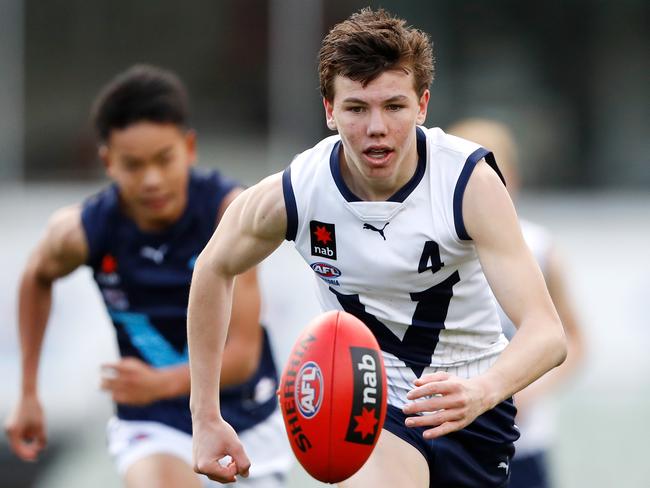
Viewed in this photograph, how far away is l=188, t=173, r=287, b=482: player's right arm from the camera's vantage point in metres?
4.33

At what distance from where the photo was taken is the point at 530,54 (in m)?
12.0

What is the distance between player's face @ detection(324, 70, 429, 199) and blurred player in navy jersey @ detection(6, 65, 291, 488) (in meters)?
1.59

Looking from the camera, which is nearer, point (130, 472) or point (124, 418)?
point (130, 472)

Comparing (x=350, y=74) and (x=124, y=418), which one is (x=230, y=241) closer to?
(x=350, y=74)

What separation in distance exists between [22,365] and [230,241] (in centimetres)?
191

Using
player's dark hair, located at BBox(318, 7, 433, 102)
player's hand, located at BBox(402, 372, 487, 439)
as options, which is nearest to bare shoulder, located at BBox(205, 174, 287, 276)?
player's dark hair, located at BBox(318, 7, 433, 102)

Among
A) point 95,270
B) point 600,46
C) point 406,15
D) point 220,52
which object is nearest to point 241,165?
point 220,52

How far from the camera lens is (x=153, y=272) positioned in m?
5.88

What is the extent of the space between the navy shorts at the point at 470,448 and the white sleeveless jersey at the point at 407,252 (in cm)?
18

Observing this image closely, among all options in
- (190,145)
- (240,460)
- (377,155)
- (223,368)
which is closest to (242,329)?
(223,368)

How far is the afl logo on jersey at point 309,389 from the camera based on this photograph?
3916 mm

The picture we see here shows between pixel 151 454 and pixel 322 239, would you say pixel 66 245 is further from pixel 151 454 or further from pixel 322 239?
pixel 322 239

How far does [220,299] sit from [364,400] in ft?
2.65

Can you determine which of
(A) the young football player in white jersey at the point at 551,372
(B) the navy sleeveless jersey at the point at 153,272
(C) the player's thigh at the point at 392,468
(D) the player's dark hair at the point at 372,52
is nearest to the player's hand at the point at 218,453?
(C) the player's thigh at the point at 392,468
